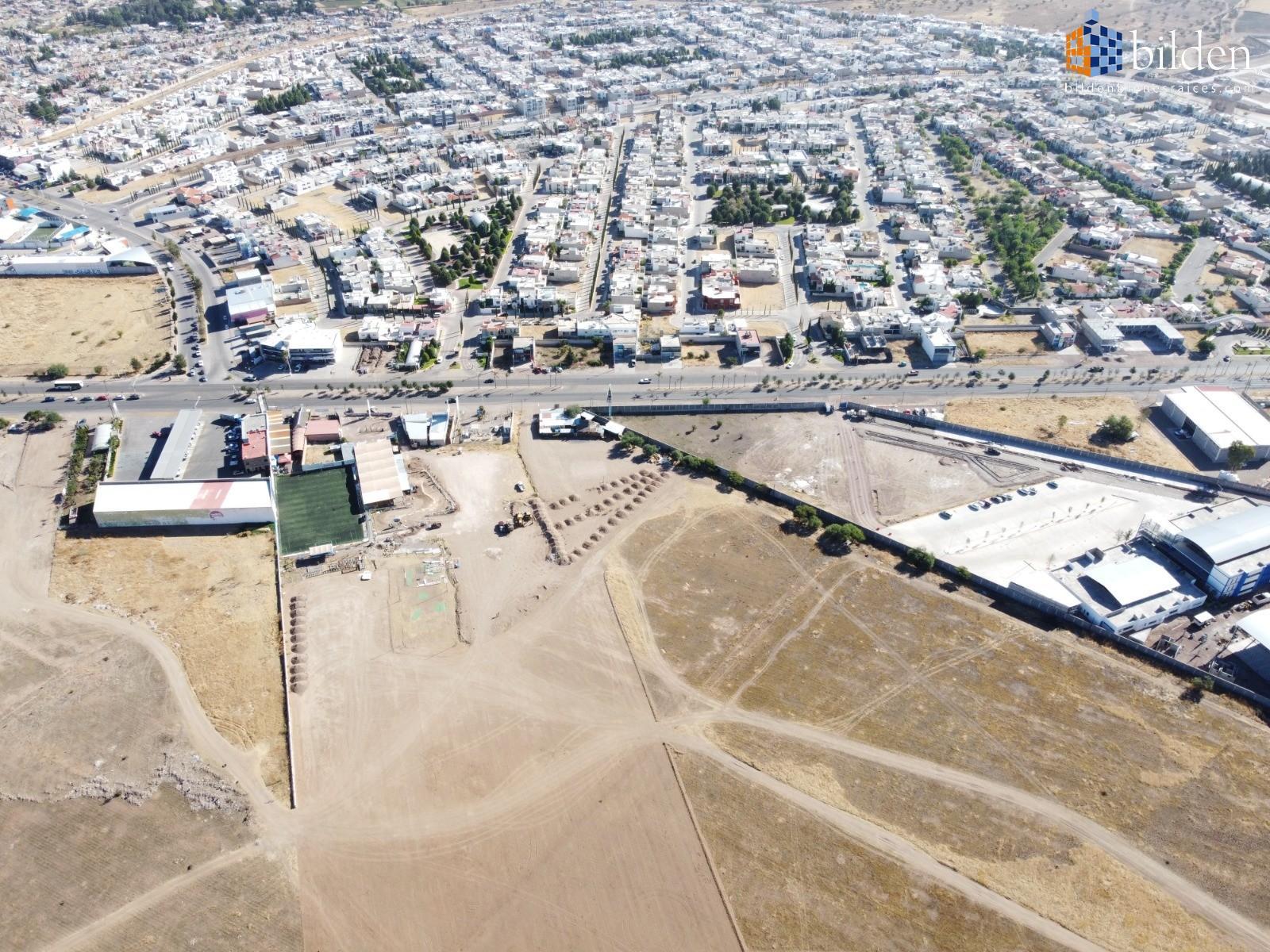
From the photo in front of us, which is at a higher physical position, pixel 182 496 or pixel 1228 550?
pixel 1228 550

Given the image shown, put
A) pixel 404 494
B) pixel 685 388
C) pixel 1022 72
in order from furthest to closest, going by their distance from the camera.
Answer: pixel 1022 72 < pixel 685 388 < pixel 404 494

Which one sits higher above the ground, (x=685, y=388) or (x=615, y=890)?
(x=685, y=388)

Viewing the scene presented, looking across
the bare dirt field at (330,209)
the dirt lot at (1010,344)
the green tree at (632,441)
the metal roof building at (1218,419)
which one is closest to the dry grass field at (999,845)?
the green tree at (632,441)

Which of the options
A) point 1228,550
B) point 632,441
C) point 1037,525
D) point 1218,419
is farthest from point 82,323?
point 1218,419

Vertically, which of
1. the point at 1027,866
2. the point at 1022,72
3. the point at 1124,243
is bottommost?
the point at 1027,866

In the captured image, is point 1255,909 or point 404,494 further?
point 404,494

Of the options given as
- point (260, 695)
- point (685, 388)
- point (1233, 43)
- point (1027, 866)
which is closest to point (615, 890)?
point (1027, 866)

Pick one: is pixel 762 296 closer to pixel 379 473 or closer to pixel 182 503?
pixel 379 473

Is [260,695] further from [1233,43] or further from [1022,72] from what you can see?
[1233,43]
